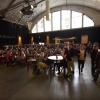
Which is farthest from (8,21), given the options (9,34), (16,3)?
(16,3)

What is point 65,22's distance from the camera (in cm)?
2158

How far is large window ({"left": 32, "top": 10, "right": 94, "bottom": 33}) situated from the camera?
2000 centimetres

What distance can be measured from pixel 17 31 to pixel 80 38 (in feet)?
33.4

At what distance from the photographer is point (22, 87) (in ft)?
16.8

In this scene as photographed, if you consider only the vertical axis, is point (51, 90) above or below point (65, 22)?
below

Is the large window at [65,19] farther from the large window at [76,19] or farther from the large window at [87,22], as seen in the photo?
the large window at [87,22]

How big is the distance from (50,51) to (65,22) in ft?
43.8

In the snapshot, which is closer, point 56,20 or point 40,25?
point 56,20

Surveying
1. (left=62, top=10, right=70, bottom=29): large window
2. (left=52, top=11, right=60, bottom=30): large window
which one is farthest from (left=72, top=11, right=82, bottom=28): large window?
(left=52, top=11, right=60, bottom=30): large window

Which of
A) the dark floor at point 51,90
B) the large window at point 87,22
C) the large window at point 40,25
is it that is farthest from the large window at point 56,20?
the dark floor at point 51,90

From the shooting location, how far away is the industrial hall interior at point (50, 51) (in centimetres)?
486

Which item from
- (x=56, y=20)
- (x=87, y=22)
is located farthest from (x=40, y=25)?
(x=87, y=22)

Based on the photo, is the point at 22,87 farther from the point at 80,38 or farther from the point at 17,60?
the point at 80,38

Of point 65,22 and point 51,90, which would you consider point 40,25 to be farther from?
point 51,90
